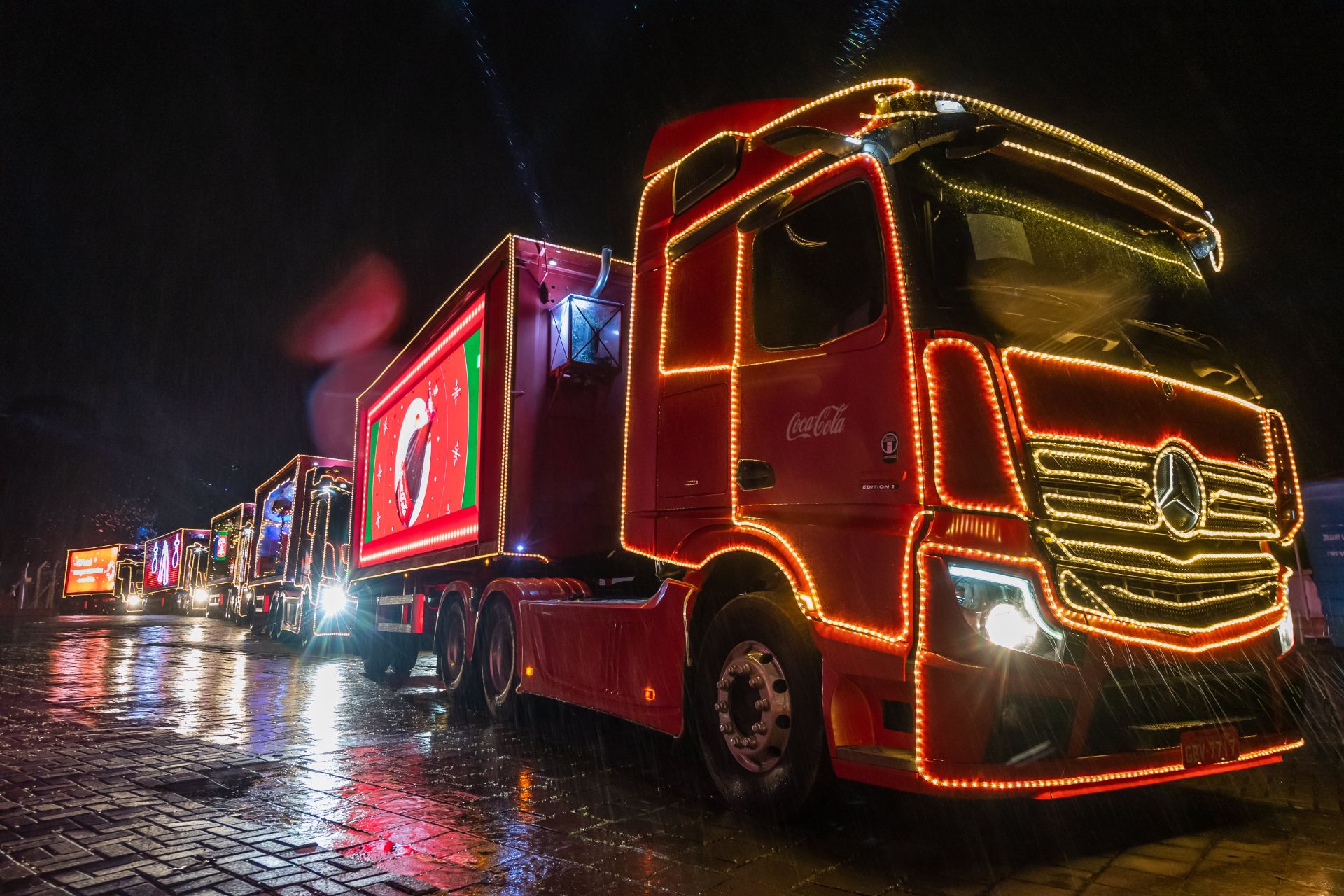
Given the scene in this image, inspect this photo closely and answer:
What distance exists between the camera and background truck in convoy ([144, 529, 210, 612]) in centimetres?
4222

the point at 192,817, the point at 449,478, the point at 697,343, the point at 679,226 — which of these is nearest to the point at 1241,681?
the point at 697,343

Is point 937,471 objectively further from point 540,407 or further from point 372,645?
point 372,645

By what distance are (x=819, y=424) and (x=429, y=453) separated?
6.33 m

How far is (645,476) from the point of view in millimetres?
5250

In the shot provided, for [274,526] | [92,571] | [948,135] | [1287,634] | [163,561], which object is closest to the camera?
[948,135]

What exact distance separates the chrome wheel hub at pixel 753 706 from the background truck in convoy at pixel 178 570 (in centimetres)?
4125

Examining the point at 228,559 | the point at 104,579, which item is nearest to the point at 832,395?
the point at 228,559

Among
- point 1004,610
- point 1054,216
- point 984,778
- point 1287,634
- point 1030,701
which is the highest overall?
point 1054,216

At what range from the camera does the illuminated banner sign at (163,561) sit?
150 feet

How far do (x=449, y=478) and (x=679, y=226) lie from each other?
14.1ft

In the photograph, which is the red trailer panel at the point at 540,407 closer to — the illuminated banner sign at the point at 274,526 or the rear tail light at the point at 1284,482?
the rear tail light at the point at 1284,482

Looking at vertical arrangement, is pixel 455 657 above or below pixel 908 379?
below

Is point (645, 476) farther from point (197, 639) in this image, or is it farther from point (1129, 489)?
point (197, 639)

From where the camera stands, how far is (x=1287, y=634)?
4039mm
